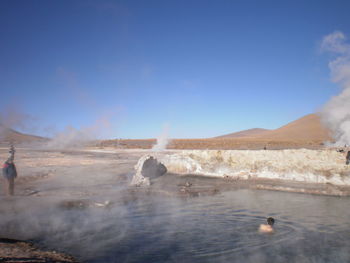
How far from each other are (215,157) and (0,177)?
1174cm

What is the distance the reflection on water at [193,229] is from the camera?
546 cm

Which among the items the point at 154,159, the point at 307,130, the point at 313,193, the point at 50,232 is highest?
the point at 307,130

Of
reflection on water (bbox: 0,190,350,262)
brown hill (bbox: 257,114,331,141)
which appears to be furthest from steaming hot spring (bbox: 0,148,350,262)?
brown hill (bbox: 257,114,331,141)

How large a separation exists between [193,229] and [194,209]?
1.98m

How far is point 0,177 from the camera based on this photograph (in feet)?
44.9

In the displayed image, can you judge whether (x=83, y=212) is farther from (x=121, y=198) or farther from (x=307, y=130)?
(x=307, y=130)

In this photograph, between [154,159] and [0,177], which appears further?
[154,159]

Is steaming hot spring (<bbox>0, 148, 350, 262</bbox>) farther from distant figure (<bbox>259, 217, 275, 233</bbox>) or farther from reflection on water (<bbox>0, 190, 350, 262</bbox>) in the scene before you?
→ distant figure (<bbox>259, 217, 275, 233</bbox>)

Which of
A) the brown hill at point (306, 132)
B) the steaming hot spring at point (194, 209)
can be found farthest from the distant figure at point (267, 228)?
the brown hill at point (306, 132)

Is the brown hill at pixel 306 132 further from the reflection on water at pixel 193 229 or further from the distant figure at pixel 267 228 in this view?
the distant figure at pixel 267 228

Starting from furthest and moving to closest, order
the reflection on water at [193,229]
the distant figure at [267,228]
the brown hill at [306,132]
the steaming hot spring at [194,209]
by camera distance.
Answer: the brown hill at [306,132]
the distant figure at [267,228]
the steaming hot spring at [194,209]
the reflection on water at [193,229]

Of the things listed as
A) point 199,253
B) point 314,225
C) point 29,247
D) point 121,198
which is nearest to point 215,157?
point 121,198

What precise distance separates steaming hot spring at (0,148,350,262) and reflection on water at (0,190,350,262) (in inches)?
1.0

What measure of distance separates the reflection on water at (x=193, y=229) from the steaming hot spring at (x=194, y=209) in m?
0.02
